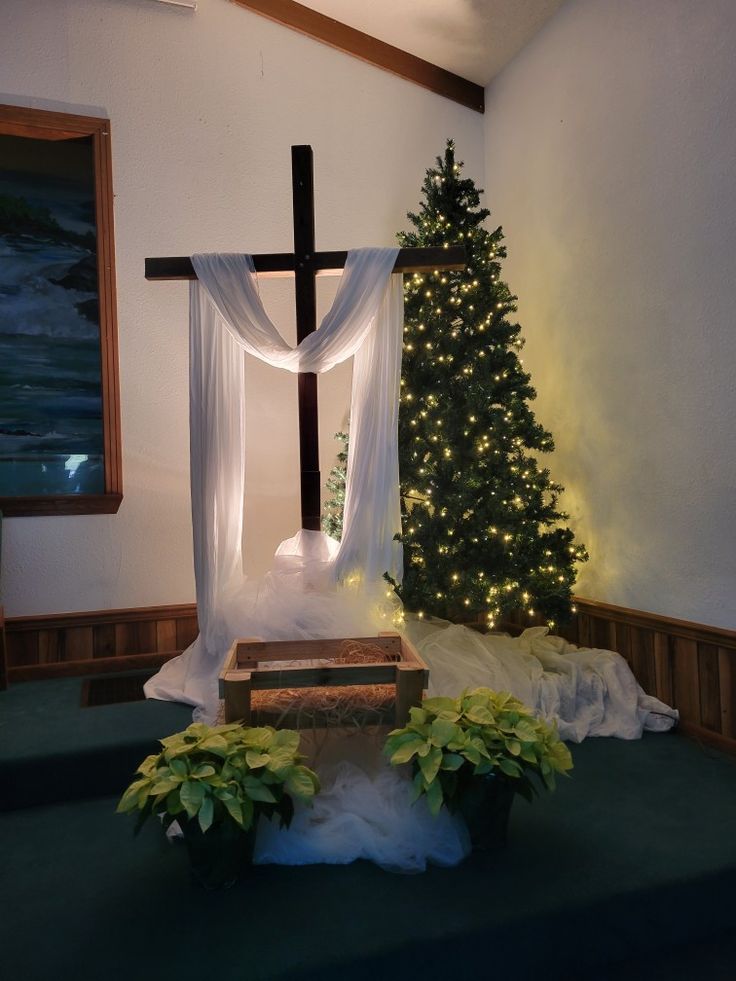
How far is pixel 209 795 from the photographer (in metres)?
1.90

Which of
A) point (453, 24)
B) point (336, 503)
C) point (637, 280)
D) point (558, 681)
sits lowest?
point (558, 681)

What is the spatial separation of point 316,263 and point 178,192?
122 cm

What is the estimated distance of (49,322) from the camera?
3.78 m

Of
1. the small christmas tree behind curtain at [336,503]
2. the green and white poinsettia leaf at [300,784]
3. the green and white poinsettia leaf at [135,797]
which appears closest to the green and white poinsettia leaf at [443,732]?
the green and white poinsettia leaf at [300,784]

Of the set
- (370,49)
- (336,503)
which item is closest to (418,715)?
(336,503)

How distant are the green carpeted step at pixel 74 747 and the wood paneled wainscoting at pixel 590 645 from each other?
24.7 inches

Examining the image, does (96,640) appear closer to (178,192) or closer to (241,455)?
(241,455)

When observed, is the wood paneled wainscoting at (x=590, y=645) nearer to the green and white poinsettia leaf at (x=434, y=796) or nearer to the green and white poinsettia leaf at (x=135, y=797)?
the green and white poinsettia leaf at (x=434, y=796)

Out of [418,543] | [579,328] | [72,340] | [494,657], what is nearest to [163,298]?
[72,340]

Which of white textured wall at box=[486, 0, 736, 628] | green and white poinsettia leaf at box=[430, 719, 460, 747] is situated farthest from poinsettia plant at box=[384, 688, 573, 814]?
white textured wall at box=[486, 0, 736, 628]

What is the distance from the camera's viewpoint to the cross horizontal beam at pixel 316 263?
319 centimetres

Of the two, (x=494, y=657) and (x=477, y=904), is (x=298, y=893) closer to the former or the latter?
(x=477, y=904)

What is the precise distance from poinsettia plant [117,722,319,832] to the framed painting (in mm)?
2061

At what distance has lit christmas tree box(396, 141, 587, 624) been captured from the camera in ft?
11.1
